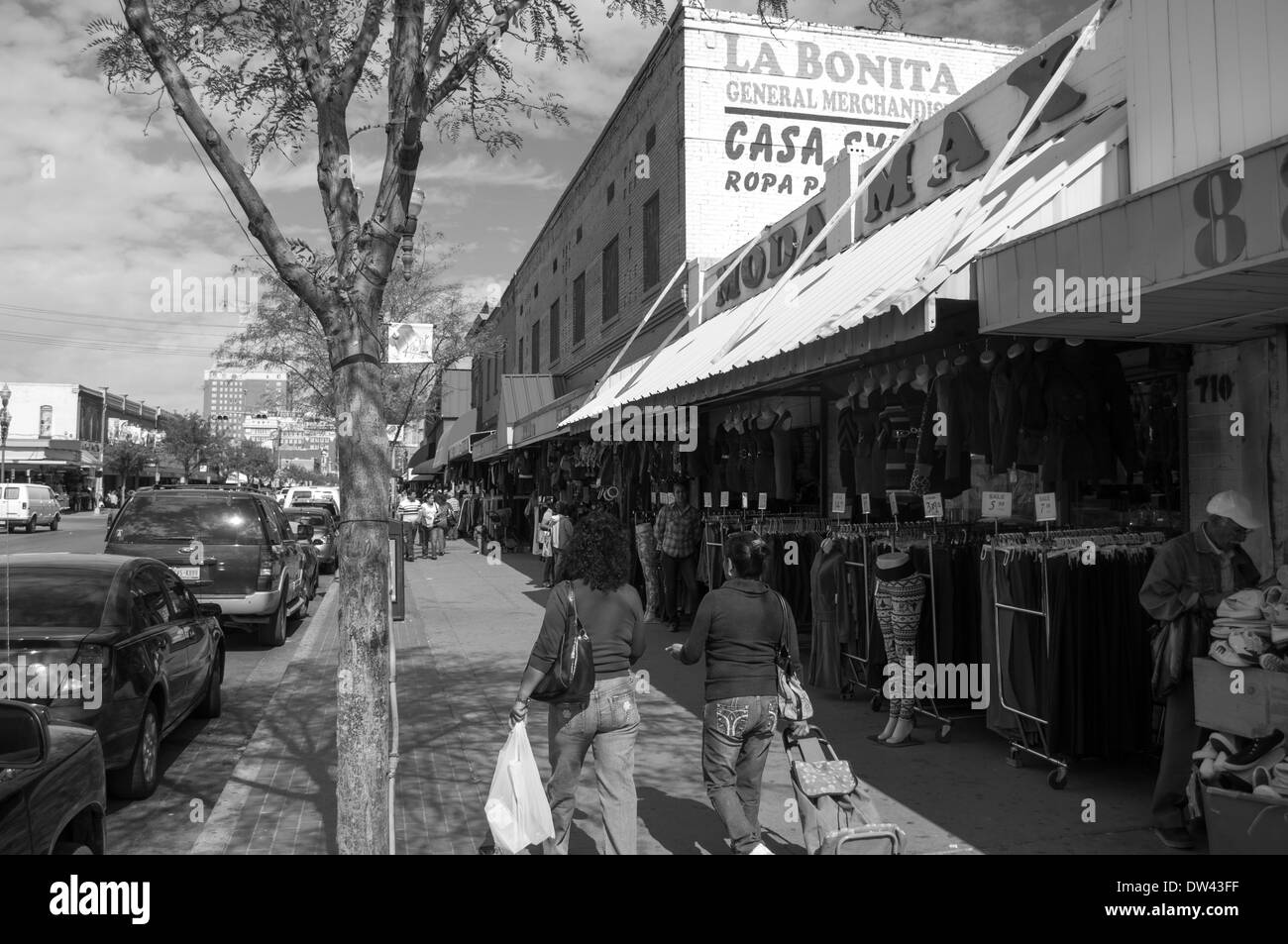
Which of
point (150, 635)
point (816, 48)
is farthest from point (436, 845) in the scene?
point (816, 48)

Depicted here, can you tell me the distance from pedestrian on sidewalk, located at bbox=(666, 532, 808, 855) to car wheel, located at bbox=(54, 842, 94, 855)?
267 cm

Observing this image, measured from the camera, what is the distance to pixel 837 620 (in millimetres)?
8352

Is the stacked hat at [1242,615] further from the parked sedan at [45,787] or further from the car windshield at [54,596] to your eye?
the car windshield at [54,596]

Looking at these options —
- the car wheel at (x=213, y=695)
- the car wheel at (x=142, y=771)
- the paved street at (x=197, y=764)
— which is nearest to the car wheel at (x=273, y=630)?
the paved street at (x=197, y=764)

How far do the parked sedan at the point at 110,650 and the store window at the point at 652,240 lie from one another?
11579 mm

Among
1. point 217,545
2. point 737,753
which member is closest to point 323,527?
point 217,545

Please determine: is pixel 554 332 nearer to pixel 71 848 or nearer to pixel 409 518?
pixel 409 518

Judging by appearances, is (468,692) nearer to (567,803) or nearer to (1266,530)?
(567,803)

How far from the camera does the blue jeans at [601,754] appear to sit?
4590mm

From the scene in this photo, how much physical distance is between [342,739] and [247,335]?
28912mm

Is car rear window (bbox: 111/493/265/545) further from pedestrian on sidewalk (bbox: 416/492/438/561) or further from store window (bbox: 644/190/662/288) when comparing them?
pedestrian on sidewalk (bbox: 416/492/438/561)

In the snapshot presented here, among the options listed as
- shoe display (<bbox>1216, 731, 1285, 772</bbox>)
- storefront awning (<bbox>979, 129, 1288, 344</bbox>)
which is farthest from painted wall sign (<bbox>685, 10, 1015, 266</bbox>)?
shoe display (<bbox>1216, 731, 1285, 772</bbox>)

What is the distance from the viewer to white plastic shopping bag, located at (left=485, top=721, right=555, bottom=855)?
4312 mm
